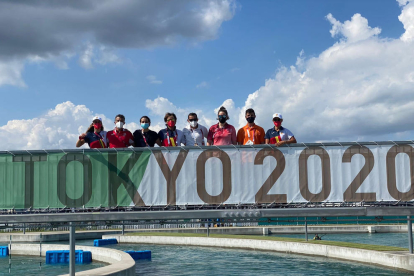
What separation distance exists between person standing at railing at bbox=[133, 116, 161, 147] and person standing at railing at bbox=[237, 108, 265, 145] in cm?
253

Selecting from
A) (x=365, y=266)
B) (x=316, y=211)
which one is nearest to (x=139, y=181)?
(x=316, y=211)

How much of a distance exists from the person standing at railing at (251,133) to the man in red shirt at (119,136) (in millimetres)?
3324

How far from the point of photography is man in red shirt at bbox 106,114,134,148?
14.5m

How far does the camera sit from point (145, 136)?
47.9 feet

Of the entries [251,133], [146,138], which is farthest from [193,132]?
[251,133]

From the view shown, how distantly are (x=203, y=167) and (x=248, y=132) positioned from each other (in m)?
2.03

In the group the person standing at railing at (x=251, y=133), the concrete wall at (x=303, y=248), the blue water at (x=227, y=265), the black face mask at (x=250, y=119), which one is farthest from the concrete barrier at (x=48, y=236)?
the black face mask at (x=250, y=119)

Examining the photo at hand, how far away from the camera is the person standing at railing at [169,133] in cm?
1467

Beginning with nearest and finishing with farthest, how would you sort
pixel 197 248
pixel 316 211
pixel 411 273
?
1. pixel 316 211
2. pixel 411 273
3. pixel 197 248

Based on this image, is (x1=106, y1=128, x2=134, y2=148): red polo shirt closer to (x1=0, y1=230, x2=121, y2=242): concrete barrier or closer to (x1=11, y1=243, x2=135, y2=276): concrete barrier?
(x1=11, y1=243, x2=135, y2=276): concrete barrier

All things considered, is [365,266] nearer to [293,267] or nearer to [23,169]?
[293,267]

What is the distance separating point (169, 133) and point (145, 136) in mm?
717

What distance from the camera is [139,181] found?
531 inches

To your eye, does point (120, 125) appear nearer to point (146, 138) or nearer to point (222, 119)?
point (146, 138)
